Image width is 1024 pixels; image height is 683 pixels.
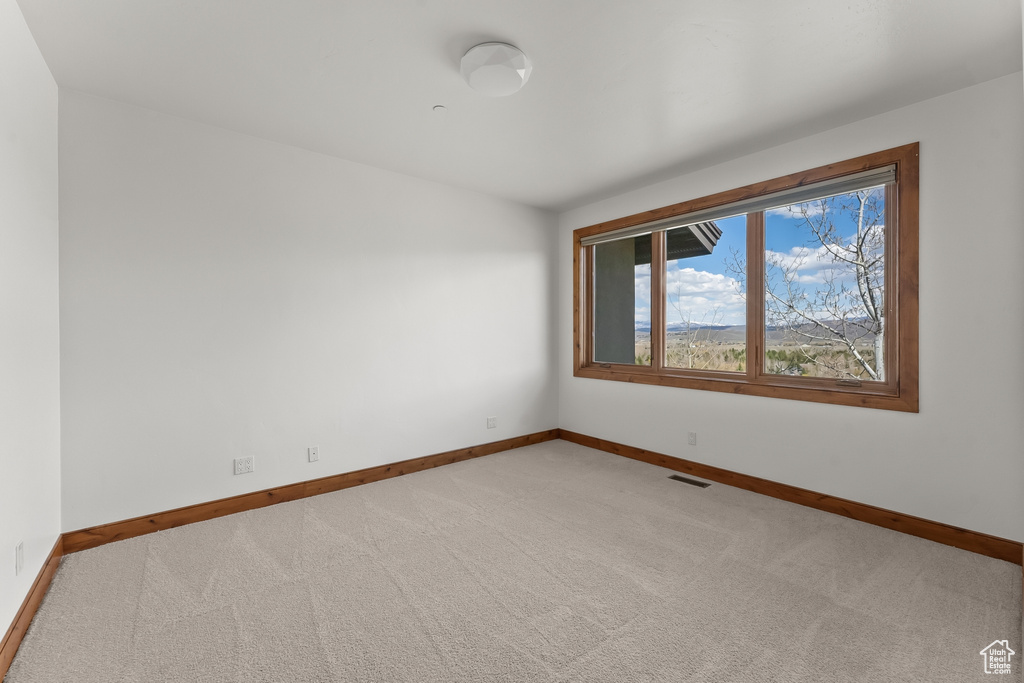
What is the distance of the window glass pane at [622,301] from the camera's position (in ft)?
14.2

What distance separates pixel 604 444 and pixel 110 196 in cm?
412

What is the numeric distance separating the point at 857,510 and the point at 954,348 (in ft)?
3.61

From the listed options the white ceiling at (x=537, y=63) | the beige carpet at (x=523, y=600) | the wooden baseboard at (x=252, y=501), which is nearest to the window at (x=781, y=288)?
the white ceiling at (x=537, y=63)

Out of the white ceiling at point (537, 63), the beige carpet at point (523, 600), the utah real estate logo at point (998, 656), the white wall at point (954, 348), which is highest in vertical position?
the white ceiling at point (537, 63)

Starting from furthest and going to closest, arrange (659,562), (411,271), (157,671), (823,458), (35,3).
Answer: (411,271) < (823,458) < (659,562) < (35,3) < (157,671)

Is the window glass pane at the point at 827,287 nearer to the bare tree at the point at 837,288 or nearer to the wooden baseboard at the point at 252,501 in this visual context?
the bare tree at the point at 837,288

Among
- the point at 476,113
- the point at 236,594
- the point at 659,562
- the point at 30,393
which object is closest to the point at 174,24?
the point at 476,113

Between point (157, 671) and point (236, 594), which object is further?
point (236, 594)

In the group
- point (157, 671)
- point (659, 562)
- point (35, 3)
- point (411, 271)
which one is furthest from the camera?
point (411, 271)

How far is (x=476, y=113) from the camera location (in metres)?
2.70

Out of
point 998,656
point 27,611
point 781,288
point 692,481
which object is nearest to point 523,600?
point 998,656

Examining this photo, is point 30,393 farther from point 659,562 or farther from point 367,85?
point 659,562

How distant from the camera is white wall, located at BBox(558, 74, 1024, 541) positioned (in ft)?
7.61

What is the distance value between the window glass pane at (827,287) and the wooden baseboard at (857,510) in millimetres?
809
